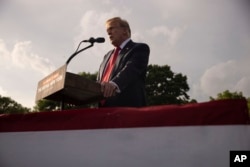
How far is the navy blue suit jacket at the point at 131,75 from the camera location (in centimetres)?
291

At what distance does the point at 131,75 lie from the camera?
2938 mm

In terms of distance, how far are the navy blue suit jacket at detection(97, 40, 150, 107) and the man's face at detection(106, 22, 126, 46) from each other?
0.17 meters

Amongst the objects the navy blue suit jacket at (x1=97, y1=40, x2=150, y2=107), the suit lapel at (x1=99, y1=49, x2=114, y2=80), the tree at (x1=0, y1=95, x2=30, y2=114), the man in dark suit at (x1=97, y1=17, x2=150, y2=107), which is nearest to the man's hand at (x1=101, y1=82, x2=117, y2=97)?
the man in dark suit at (x1=97, y1=17, x2=150, y2=107)

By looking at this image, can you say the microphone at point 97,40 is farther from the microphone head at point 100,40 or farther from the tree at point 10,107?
the tree at point 10,107

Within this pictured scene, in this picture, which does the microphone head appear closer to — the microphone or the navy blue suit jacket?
the microphone

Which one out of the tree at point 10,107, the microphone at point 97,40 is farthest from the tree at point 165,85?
the microphone at point 97,40

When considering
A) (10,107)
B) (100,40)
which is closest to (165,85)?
(10,107)

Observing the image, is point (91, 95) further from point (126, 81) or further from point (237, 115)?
point (237, 115)

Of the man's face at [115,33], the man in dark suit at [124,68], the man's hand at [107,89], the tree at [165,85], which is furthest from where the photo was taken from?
the tree at [165,85]

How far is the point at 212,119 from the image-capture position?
164 centimetres

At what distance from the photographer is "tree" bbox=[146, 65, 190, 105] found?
34.6 metres

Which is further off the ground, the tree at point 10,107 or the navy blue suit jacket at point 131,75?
the tree at point 10,107

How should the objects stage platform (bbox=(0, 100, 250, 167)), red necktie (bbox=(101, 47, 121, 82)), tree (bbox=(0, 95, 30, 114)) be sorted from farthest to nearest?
1. tree (bbox=(0, 95, 30, 114))
2. red necktie (bbox=(101, 47, 121, 82))
3. stage platform (bbox=(0, 100, 250, 167))

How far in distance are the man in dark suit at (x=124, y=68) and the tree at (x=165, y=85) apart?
30653 mm
